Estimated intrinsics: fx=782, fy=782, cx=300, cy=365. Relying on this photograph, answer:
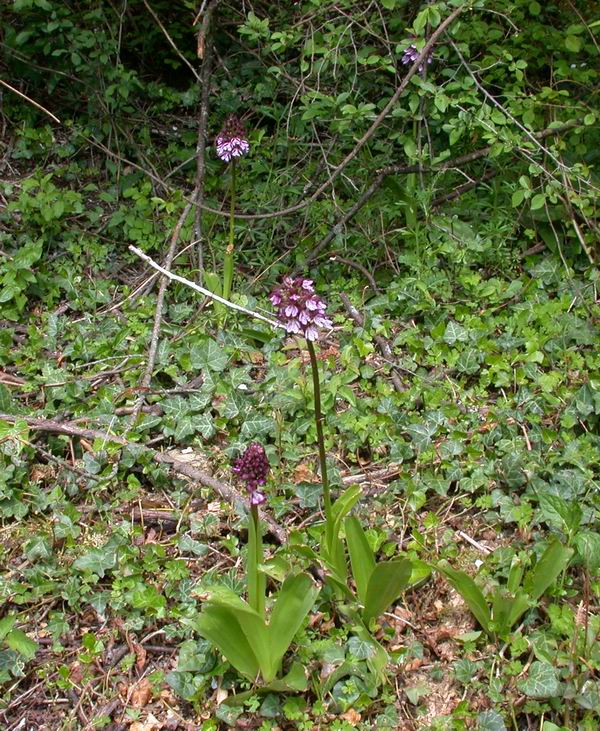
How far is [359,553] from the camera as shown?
217 cm

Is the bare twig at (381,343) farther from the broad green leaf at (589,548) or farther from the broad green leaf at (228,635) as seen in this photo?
the broad green leaf at (228,635)

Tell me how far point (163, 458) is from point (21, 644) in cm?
83

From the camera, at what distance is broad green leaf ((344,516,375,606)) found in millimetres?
2150

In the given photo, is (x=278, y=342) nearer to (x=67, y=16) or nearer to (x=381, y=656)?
(x=381, y=656)

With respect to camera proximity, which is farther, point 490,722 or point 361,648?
point 361,648

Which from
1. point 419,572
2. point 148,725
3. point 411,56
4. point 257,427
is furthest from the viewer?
point 411,56

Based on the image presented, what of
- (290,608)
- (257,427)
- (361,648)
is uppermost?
(290,608)

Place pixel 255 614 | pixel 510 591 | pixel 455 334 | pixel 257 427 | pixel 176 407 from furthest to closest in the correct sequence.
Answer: pixel 455 334
pixel 176 407
pixel 257 427
pixel 510 591
pixel 255 614

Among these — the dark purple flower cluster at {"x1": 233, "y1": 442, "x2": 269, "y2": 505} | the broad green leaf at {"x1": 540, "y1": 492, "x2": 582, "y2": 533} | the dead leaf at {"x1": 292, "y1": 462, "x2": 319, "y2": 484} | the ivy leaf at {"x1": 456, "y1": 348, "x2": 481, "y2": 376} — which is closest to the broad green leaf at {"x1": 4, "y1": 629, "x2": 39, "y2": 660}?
the dark purple flower cluster at {"x1": 233, "y1": 442, "x2": 269, "y2": 505}

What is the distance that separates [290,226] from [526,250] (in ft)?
3.93

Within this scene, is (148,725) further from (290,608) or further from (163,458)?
(163,458)

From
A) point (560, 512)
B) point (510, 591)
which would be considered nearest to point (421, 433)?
point (560, 512)

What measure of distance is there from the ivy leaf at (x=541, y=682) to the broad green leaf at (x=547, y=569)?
206 millimetres

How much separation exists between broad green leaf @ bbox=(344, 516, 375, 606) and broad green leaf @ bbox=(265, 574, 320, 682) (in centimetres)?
20
